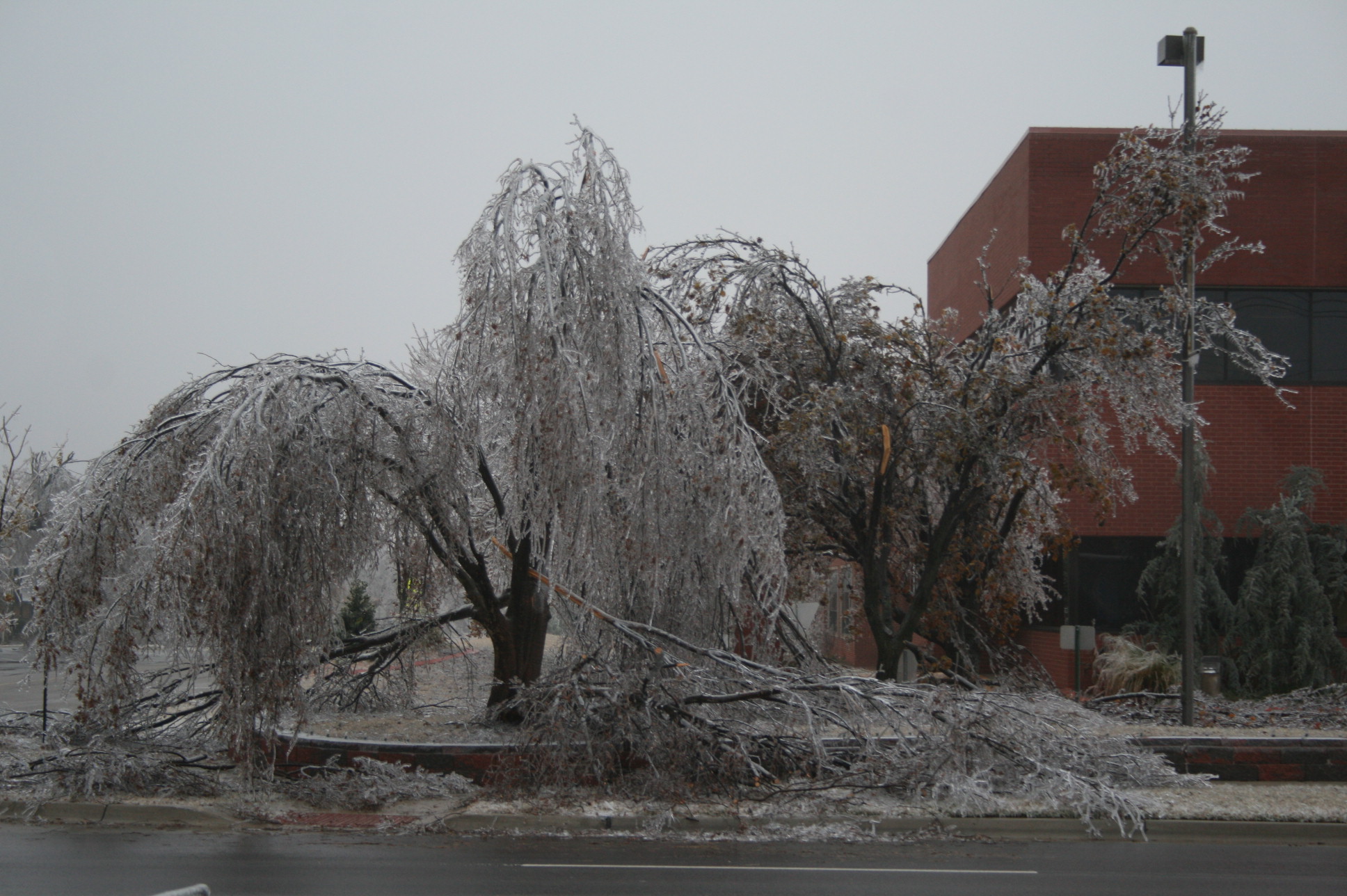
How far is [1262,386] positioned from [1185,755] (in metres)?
11.6

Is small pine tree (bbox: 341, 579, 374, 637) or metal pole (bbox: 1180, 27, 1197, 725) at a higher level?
metal pole (bbox: 1180, 27, 1197, 725)

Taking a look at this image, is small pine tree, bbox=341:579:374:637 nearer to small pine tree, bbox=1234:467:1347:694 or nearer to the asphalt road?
the asphalt road

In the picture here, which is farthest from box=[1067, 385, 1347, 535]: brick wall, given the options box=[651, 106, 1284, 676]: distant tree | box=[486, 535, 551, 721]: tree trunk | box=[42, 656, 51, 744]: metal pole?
box=[42, 656, 51, 744]: metal pole

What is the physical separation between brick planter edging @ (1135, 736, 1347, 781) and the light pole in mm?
1665

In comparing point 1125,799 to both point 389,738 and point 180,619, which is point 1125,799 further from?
point 180,619

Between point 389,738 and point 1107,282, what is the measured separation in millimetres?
10417

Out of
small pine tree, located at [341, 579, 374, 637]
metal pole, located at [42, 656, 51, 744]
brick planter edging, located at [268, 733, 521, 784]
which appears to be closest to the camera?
metal pole, located at [42, 656, 51, 744]

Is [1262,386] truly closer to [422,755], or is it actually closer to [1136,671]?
[1136,671]

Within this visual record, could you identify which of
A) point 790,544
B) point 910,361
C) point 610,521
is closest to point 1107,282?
point 910,361

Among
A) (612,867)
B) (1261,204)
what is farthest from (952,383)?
(1261,204)

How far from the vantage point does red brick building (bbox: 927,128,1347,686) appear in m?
20.8

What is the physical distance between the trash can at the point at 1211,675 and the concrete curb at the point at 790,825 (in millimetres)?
7486

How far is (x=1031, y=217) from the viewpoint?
840 inches

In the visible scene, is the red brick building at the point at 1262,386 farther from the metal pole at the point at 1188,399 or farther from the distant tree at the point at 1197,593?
the metal pole at the point at 1188,399
